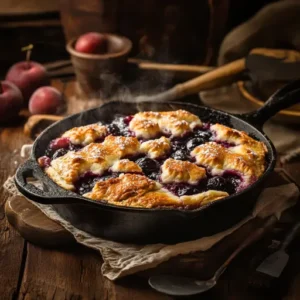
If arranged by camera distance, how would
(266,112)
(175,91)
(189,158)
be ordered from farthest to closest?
(175,91), (266,112), (189,158)

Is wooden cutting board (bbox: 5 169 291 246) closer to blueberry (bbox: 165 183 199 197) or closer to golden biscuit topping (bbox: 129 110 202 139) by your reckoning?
blueberry (bbox: 165 183 199 197)

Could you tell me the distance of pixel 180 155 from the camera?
7.48 ft

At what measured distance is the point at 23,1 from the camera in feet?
13.1

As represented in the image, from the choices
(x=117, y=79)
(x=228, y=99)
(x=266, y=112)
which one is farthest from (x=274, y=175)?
(x=117, y=79)

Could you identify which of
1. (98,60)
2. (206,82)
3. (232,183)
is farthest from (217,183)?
(98,60)

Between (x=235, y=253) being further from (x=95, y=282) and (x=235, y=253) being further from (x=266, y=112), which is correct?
(x=266, y=112)

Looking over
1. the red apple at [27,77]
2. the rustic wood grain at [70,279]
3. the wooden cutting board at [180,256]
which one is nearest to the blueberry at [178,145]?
the wooden cutting board at [180,256]

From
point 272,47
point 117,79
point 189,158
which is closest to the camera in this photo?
point 189,158

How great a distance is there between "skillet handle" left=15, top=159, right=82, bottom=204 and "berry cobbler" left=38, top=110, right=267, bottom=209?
6cm

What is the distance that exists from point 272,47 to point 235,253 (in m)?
2.16

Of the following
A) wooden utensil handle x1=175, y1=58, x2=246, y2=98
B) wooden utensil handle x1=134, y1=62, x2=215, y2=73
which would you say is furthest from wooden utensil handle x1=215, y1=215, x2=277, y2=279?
wooden utensil handle x1=134, y1=62, x2=215, y2=73

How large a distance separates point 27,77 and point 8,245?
1562mm

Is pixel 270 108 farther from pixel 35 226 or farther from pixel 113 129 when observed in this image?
pixel 35 226

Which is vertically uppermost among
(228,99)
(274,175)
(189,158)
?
(189,158)
